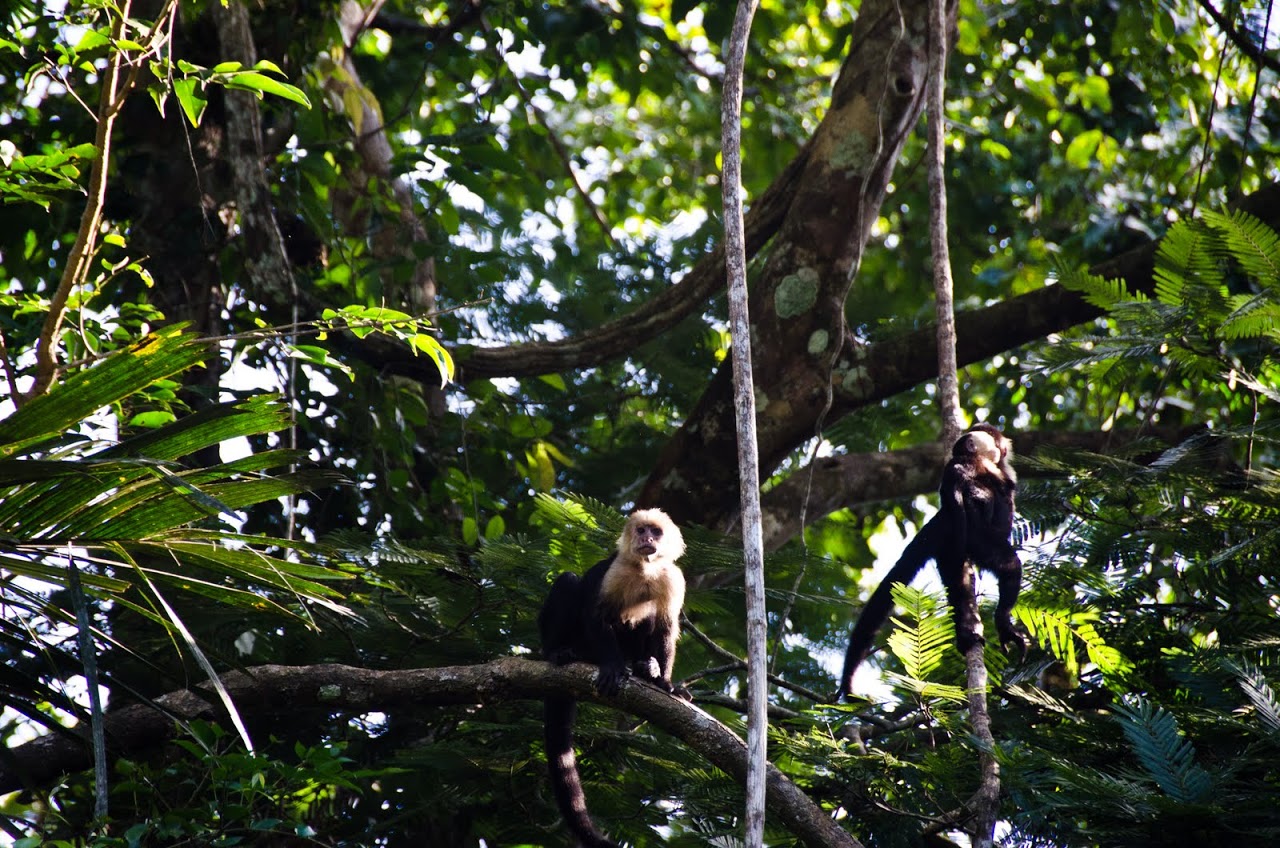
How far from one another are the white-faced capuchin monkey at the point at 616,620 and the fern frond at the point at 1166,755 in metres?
1.74

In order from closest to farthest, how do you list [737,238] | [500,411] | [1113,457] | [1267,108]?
[737,238] < [1113,457] < [500,411] < [1267,108]

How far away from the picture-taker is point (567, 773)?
411 cm

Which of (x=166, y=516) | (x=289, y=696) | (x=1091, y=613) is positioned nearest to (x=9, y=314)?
(x=289, y=696)

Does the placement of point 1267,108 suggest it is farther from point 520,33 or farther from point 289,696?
point 289,696

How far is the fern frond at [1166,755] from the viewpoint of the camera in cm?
264

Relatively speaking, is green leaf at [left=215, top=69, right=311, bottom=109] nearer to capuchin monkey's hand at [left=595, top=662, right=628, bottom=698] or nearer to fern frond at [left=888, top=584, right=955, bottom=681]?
capuchin monkey's hand at [left=595, top=662, right=628, bottom=698]

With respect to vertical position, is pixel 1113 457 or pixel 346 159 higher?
pixel 346 159

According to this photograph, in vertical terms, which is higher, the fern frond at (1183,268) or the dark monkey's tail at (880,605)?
the fern frond at (1183,268)

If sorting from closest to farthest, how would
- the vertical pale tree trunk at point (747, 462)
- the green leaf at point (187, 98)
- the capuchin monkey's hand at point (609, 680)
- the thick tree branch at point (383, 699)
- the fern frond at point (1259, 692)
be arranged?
the vertical pale tree trunk at point (747, 462)
the fern frond at point (1259, 692)
the green leaf at point (187, 98)
the thick tree branch at point (383, 699)
the capuchin monkey's hand at point (609, 680)

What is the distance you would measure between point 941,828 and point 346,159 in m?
5.14

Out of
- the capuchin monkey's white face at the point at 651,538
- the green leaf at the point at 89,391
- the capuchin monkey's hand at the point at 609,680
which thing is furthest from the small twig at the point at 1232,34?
the green leaf at the point at 89,391

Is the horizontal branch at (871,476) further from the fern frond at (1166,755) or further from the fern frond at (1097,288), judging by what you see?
the fern frond at (1166,755)

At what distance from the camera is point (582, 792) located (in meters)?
4.17

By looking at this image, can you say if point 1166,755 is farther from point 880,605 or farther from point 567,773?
point 567,773
